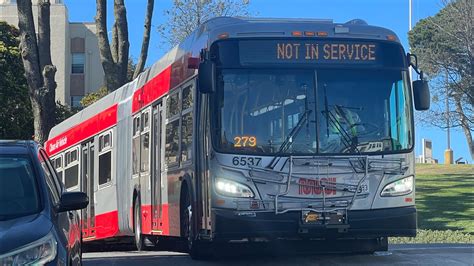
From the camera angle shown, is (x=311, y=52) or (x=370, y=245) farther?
(x=370, y=245)

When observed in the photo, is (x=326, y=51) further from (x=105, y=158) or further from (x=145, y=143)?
(x=105, y=158)

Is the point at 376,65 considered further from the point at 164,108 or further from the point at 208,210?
the point at 164,108

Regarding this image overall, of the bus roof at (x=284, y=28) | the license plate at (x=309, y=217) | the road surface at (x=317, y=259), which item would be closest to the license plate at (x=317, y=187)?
the license plate at (x=309, y=217)

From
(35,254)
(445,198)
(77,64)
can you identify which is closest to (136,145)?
(35,254)

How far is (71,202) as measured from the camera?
266 inches

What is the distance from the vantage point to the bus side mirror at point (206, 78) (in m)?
9.60

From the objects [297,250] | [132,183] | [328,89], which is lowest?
[297,250]

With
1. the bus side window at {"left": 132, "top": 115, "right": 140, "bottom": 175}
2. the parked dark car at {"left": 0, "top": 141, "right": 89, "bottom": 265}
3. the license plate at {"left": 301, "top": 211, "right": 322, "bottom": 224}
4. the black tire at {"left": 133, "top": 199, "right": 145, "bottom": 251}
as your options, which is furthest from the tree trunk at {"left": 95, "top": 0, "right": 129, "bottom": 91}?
the parked dark car at {"left": 0, "top": 141, "right": 89, "bottom": 265}

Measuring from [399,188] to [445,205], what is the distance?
65.3ft

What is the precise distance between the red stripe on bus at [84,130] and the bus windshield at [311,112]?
22.8ft

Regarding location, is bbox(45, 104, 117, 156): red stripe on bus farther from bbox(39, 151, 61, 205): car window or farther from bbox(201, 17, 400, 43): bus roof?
bbox(39, 151, 61, 205): car window

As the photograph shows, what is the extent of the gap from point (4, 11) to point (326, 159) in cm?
4121

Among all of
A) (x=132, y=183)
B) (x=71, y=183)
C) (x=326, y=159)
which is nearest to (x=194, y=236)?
(x=326, y=159)

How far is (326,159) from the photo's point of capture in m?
9.84
